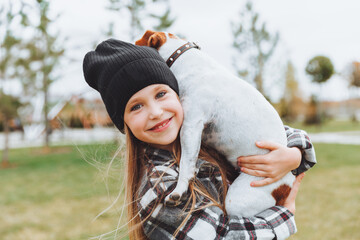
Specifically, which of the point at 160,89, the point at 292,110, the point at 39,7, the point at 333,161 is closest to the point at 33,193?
the point at 39,7

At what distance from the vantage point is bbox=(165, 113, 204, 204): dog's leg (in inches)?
49.7

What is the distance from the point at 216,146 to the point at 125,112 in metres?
0.45

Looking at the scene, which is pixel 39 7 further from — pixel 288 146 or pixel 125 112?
pixel 288 146

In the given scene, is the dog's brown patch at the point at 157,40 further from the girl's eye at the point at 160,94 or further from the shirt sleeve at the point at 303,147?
the shirt sleeve at the point at 303,147

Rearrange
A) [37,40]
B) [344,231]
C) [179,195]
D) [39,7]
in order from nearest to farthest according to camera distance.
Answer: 1. [179,195]
2. [39,7]
3. [344,231]
4. [37,40]

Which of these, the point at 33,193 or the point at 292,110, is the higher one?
the point at 33,193

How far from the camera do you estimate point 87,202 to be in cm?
599

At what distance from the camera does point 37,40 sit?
38.5 ft

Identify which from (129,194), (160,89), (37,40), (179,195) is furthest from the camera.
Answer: (37,40)

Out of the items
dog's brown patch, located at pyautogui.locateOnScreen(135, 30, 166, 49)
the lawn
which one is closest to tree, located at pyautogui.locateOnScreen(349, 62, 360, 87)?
the lawn

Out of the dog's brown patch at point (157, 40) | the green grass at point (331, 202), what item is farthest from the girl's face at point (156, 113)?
the green grass at point (331, 202)

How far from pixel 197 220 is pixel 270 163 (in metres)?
0.40

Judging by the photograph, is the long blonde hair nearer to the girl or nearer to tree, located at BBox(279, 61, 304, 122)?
the girl

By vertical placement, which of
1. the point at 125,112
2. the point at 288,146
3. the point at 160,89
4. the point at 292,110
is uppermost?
the point at 160,89
